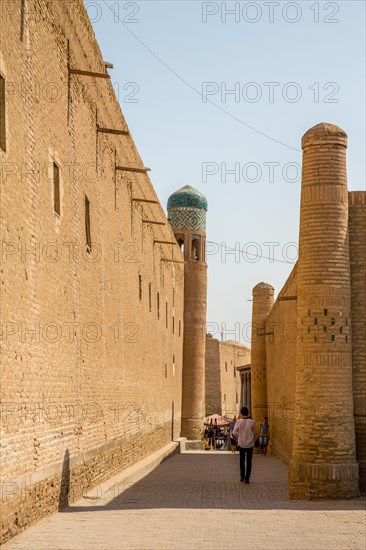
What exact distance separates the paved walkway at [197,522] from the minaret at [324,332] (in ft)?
1.79

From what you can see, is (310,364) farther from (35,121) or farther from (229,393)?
(229,393)

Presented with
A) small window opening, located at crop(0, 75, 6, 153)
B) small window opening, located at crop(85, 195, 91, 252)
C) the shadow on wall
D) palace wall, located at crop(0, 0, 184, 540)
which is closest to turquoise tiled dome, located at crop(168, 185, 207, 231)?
palace wall, located at crop(0, 0, 184, 540)

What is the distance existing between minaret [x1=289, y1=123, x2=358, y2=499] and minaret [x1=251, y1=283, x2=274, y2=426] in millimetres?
17154

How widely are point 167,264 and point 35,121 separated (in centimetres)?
1817

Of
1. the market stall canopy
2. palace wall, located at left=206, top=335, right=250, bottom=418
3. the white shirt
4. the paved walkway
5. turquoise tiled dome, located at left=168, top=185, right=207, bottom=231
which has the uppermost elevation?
turquoise tiled dome, located at left=168, top=185, right=207, bottom=231

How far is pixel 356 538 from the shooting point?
902cm

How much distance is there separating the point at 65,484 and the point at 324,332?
15.4 feet

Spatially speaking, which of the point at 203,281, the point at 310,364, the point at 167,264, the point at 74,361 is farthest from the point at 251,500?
the point at 203,281

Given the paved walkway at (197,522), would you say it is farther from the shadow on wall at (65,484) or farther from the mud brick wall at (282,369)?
the mud brick wall at (282,369)

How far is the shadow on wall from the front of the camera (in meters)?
10.8

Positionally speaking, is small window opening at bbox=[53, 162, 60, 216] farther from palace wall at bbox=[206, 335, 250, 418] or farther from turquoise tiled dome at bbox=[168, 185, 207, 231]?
palace wall at bbox=[206, 335, 250, 418]

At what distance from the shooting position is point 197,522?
386 inches

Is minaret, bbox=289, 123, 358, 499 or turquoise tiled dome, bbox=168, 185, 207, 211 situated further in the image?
turquoise tiled dome, bbox=168, 185, 207, 211

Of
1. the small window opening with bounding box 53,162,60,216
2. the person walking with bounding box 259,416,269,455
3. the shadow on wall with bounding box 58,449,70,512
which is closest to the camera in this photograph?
the shadow on wall with bounding box 58,449,70,512
